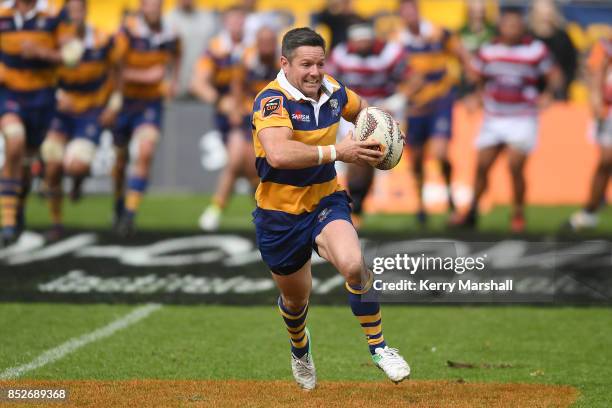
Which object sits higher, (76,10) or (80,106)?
(76,10)

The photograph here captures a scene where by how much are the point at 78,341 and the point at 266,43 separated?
5924 mm

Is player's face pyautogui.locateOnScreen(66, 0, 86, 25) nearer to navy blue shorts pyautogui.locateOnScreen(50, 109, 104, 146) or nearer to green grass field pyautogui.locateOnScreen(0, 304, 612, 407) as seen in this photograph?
navy blue shorts pyautogui.locateOnScreen(50, 109, 104, 146)

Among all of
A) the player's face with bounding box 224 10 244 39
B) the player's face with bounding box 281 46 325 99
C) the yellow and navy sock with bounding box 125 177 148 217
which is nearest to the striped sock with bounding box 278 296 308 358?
the player's face with bounding box 281 46 325 99

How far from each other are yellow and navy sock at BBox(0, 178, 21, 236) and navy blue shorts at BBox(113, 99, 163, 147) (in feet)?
5.17

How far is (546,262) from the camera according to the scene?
36.0 ft

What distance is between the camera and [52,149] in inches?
530

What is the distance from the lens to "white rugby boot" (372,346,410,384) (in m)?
6.46

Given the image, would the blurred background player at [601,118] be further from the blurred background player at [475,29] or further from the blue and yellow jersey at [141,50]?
the blue and yellow jersey at [141,50]

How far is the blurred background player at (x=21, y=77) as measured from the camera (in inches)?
485

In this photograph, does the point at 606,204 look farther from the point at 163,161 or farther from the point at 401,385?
the point at 401,385

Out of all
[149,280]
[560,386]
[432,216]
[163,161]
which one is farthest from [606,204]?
[560,386]

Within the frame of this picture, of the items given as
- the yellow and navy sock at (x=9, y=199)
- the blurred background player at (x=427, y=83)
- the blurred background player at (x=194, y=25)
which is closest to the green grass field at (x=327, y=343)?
the yellow and navy sock at (x=9, y=199)

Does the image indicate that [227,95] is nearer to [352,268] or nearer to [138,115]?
[138,115]

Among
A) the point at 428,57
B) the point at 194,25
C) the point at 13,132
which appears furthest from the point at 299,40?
the point at 194,25
